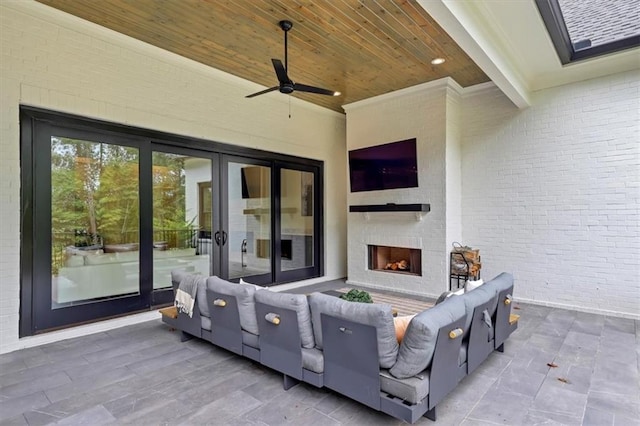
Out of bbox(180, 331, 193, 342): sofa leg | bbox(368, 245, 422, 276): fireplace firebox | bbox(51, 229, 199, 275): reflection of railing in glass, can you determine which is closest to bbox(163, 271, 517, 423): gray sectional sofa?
bbox(180, 331, 193, 342): sofa leg

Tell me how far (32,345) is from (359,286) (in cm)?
466

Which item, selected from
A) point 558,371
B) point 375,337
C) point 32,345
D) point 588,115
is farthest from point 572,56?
point 32,345

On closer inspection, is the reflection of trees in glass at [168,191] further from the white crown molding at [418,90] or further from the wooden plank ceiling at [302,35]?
the white crown molding at [418,90]

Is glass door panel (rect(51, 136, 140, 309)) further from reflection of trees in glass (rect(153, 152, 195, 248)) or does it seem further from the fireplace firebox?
the fireplace firebox

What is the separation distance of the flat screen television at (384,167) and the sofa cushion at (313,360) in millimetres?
3980

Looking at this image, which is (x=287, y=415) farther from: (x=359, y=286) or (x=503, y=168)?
(x=503, y=168)

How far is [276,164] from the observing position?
6.02m

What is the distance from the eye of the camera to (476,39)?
10.7 feet

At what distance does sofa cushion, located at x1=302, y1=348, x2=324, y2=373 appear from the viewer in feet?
7.86

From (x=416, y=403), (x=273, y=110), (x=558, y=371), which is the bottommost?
(x=558, y=371)


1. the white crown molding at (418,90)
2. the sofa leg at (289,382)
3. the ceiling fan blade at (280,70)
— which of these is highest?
the white crown molding at (418,90)

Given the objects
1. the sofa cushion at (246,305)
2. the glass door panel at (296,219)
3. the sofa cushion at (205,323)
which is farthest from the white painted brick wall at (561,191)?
the sofa cushion at (205,323)

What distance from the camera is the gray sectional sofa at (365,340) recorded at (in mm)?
2066

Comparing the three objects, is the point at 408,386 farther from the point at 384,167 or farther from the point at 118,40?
the point at 118,40
